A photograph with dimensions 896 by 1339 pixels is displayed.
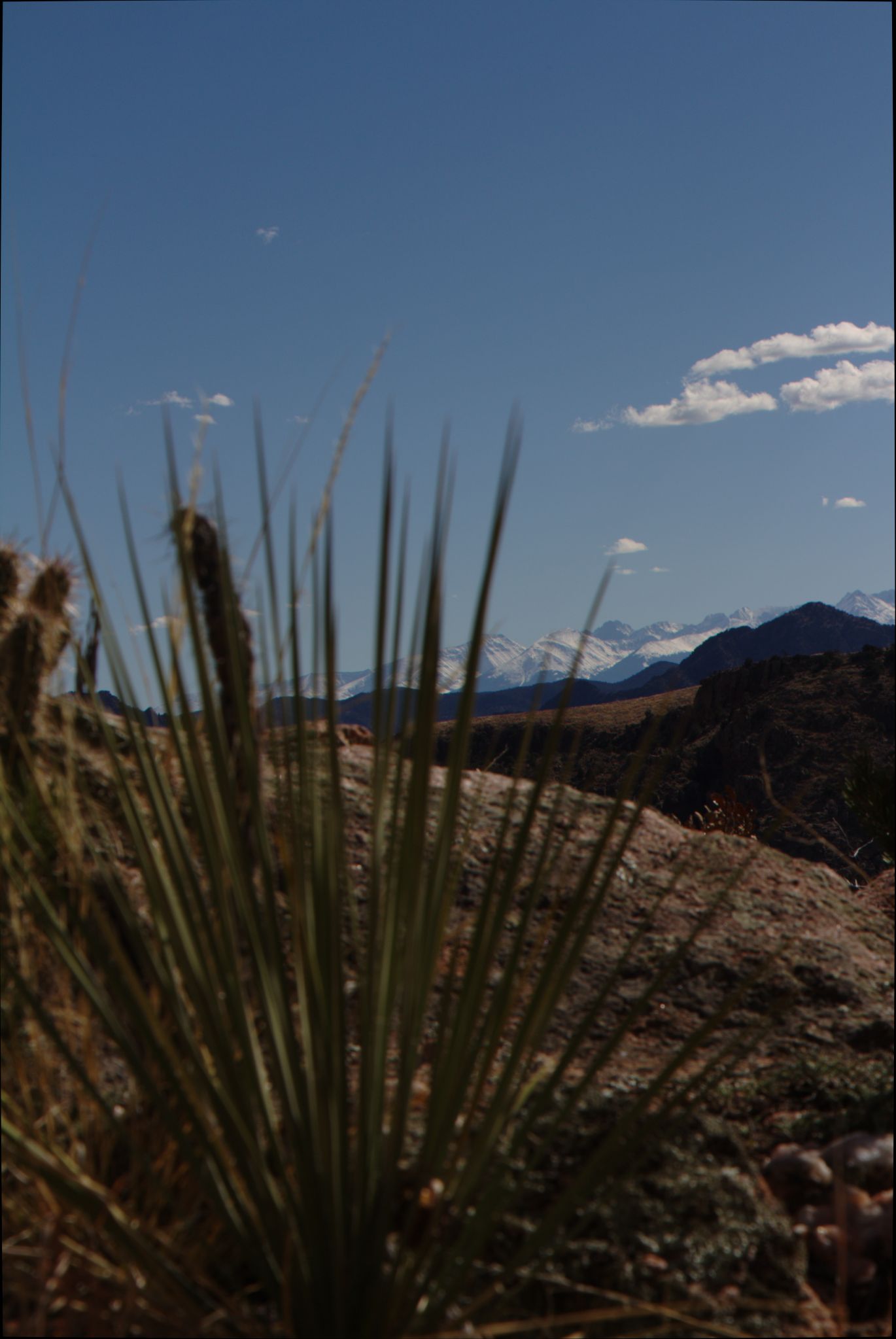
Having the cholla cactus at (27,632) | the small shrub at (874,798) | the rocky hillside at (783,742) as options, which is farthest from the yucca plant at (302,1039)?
the rocky hillside at (783,742)

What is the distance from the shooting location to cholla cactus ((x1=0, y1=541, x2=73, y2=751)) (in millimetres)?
2912

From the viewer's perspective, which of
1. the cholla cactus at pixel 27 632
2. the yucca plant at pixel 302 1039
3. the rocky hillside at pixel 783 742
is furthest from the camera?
the rocky hillside at pixel 783 742

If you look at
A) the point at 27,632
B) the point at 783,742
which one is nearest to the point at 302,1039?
the point at 27,632

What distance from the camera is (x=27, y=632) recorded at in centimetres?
293

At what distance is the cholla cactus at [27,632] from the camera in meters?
2.91

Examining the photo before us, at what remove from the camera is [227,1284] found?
2014 millimetres

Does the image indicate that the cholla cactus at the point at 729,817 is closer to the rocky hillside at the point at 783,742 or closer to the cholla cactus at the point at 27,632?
the cholla cactus at the point at 27,632

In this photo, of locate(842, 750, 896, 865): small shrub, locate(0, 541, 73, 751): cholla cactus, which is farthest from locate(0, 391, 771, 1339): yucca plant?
locate(842, 750, 896, 865): small shrub

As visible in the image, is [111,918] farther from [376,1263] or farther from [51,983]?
[376,1263]

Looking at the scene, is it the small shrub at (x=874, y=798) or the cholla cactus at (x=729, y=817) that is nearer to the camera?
the small shrub at (x=874, y=798)

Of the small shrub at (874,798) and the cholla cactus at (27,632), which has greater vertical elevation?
the cholla cactus at (27,632)

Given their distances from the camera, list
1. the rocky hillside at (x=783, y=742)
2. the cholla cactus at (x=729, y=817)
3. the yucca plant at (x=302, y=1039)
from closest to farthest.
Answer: the yucca plant at (x=302, y=1039)
the cholla cactus at (x=729, y=817)
the rocky hillside at (x=783, y=742)

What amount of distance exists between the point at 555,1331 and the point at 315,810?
3.45ft

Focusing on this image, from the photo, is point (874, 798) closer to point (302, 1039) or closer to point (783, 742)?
point (302, 1039)
